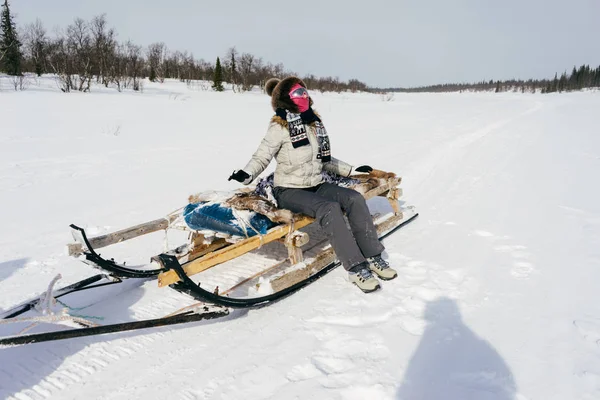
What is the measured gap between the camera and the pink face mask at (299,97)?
3.59m

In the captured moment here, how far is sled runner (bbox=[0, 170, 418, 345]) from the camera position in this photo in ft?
8.44

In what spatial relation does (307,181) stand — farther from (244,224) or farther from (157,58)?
(157,58)

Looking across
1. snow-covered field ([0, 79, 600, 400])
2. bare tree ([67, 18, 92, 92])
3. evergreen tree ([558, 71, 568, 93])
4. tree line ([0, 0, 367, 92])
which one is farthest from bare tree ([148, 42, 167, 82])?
evergreen tree ([558, 71, 568, 93])

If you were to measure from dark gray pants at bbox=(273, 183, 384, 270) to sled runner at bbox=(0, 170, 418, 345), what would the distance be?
0.13 meters

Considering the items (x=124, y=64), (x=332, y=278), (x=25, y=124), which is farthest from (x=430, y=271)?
(x=124, y=64)

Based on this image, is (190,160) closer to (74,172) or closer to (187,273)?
(74,172)

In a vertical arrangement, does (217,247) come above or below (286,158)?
below

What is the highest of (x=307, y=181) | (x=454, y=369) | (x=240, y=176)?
(x=240, y=176)

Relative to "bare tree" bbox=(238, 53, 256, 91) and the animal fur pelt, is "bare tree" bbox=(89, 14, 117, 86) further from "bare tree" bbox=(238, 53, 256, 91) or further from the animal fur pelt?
the animal fur pelt

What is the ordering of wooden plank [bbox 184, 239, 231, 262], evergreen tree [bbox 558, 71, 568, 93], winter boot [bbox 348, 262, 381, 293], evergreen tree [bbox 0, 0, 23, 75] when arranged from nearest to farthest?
1. winter boot [bbox 348, 262, 381, 293]
2. wooden plank [bbox 184, 239, 231, 262]
3. evergreen tree [bbox 0, 0, 23, 75]
4. evergreen tree [bbox 558, 71, 568, 93]

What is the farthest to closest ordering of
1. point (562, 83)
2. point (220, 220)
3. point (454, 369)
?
point (562, 83) → point (220, 220) → point (454, 369)

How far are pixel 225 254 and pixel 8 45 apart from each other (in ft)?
126

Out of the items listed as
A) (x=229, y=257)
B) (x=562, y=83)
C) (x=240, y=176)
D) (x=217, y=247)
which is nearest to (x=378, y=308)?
(x=229, y=257)

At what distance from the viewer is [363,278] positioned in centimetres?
320
